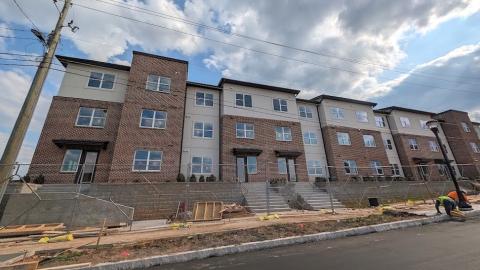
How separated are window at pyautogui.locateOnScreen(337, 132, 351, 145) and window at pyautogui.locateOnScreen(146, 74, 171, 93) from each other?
2135 centimetres

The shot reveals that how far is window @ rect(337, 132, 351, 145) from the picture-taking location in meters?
28.4

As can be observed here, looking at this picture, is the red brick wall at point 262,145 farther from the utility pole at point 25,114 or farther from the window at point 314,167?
the utility pole at point 25,114

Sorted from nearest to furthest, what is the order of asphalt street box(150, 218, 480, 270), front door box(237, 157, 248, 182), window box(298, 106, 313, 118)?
1. asphalt street box(150, 218, 480, 270)
2. front door box(237, 157, 248, 182)
3. window box(298, 106, 313, 118)

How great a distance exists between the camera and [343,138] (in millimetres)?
28797

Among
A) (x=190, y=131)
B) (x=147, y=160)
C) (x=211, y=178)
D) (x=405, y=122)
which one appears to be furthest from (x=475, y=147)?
(x=147, y=160)

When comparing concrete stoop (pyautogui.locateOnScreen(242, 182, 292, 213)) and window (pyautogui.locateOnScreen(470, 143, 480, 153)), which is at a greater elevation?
window (pyautogui.locateOnScreen(470, 143, 480, 153))

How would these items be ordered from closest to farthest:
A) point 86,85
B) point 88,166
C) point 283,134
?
point 88,166
point 86,85
point 283,134

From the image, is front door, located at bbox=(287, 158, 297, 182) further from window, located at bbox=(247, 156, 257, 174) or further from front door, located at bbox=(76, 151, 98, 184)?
front door, located at bbox=(76, 151, 98, 184)

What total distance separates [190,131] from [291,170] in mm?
11618

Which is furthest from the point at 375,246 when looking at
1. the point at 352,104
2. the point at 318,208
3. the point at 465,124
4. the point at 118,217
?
the point at 465,124

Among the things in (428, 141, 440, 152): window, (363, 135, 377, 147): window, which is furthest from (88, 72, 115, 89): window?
(428, 141, 440, 152): window

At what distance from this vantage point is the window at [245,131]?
23.5 meters

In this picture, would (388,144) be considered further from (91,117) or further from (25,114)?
(25,114)

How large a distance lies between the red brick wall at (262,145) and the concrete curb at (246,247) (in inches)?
517
